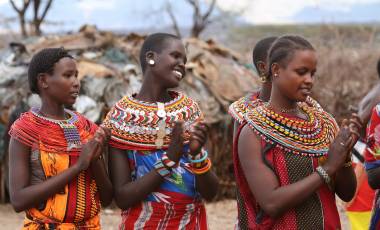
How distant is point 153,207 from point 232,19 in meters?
25.5

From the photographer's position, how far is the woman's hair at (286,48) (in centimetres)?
277

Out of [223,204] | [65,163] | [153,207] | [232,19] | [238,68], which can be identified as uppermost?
[65,163]

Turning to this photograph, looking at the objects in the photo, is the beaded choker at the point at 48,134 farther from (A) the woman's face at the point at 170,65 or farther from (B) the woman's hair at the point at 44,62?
(A) the woman's face at the point at 170,65

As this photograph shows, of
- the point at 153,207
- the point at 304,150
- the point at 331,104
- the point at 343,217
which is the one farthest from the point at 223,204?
the point at 304,150

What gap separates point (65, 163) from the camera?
3188 mm

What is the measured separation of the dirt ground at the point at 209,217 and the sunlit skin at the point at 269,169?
459cm

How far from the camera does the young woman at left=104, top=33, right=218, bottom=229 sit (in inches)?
127

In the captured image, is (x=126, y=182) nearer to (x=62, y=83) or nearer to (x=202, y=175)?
(x=202, y=175)

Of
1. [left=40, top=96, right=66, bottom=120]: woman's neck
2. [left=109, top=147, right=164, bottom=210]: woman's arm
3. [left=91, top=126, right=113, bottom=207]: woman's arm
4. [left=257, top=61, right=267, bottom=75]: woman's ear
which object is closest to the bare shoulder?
[left=109, top=147, right=164, bottom=210]: woman's arm

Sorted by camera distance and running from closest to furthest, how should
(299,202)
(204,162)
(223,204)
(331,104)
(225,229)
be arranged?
(299,202) → (204,162) → (225,229) → (223,204) → (331,104)

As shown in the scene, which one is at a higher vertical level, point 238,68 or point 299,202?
point 299,202

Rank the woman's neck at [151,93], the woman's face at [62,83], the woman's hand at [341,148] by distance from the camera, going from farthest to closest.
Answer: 1. the woman's neck at [151,93]
2. the woman's face at [62,83]
3. the woman's hand at [341,148]

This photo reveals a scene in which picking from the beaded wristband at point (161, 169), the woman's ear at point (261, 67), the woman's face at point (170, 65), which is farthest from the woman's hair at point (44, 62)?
the woman's ear at point (261, 67)

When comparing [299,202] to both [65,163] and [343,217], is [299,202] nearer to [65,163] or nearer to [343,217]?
[65,163]
